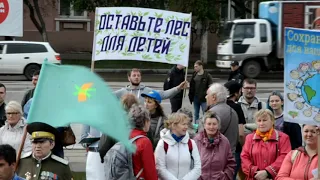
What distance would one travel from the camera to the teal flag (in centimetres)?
498

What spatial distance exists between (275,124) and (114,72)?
81.7ft

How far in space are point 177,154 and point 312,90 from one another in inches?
58.7

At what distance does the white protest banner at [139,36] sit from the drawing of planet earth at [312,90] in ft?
10.6

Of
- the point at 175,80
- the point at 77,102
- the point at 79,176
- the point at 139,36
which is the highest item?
the point at 139,36

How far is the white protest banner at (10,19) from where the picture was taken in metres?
10.4

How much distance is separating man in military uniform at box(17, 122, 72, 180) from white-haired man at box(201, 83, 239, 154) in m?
2.66

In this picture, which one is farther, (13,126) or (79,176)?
(79,176)

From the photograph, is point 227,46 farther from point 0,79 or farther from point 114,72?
point 0,79

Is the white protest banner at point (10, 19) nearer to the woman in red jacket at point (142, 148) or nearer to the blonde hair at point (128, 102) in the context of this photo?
the blonde hair at point (128, 102)

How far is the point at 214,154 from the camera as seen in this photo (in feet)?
24.9

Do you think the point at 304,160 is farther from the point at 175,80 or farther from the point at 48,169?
the point at 175,80

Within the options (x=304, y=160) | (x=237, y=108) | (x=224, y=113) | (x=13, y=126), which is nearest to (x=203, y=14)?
(x=237, y=108)

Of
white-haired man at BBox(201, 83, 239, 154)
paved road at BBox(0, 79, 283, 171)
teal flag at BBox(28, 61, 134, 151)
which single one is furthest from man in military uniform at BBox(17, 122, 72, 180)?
paved road at BBox(0, 79, 283, 171)

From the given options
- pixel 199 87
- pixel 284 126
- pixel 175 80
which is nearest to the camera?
pixel 284 126
